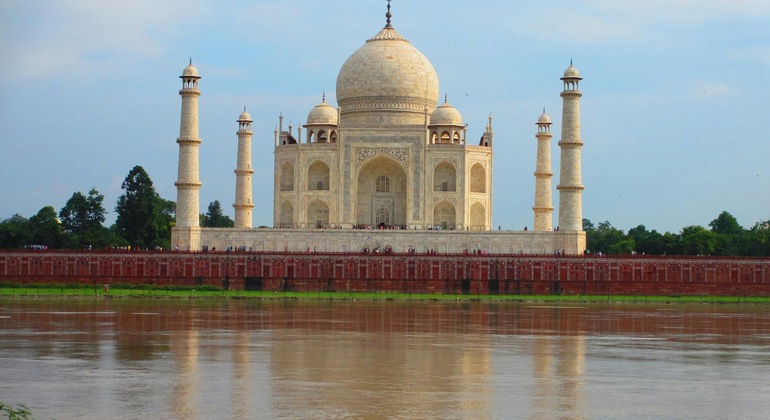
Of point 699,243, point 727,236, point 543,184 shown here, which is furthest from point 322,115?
point 727,236

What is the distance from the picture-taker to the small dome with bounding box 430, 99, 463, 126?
46.0m

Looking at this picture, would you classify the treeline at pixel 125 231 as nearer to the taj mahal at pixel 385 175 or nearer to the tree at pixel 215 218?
the taj mahal at pixel 385 175

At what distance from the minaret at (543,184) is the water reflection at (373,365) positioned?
2027 centimetres

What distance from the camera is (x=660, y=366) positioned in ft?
54.1

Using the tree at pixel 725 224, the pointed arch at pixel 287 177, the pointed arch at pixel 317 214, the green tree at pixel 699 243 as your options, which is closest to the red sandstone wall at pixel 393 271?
the pointed arch at pixel 317 214

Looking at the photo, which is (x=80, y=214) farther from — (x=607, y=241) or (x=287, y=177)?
(x=607, y=241)

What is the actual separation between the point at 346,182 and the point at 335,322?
21.1 metres

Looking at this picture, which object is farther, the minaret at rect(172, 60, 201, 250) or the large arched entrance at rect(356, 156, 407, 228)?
the large arched entrance at rect(356, 156, 407, 228)

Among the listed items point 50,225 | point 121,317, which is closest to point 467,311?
point 121,317

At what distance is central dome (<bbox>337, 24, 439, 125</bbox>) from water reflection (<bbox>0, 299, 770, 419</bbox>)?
20.6 m

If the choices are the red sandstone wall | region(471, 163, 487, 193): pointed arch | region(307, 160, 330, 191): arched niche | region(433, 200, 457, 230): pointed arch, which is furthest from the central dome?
the red sandstone wall

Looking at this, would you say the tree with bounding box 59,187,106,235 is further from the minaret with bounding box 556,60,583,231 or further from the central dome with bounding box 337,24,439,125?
the minaret with bounding box 556,60,583,231

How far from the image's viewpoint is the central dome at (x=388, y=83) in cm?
4631

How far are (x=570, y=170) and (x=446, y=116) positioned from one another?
6.74 m
